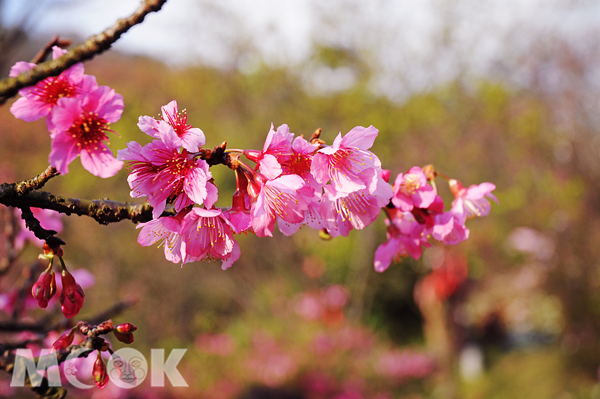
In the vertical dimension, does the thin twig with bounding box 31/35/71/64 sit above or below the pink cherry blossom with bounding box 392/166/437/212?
above

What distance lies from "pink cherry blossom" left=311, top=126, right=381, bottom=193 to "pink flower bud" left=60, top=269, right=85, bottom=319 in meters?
0.57

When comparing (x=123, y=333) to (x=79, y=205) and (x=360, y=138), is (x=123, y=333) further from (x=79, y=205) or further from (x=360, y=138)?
(x=360, y=138)

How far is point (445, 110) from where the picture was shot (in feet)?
29.3

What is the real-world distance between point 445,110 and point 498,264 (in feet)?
13.7

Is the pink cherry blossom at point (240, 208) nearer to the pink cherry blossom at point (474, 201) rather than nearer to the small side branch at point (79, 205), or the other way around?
the small side branch at point (79, 205)

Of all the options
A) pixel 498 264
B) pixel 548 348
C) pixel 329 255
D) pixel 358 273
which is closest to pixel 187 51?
pixel 329 255

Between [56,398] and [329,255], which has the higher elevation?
[56,398]

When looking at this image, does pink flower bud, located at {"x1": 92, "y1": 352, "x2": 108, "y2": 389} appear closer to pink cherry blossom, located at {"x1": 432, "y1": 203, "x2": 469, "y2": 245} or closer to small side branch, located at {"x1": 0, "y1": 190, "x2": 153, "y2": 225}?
small side branch, located at {"x1": 0, "y1": 190, "x2": 153, "y2": 225}

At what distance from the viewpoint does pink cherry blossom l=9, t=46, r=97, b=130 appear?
72 cm

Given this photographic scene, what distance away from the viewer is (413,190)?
0.96 m

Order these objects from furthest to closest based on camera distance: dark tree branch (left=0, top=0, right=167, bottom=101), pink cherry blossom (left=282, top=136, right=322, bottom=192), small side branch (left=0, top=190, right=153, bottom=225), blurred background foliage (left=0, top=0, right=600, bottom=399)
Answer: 1. blurred background foliage (left=0, top=0, right=600, bottom=399)
2. pink cherry blossom (left=282, top=136, right=322, bottom=192)
3. small side branch (left=0, top=190, right=153, bottom=225)
4. dark tree branch (left=0, top=0, right=167, bottom=101)

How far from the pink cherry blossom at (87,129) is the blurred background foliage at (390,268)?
421cm

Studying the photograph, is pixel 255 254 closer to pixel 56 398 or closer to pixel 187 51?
pixel 187 51

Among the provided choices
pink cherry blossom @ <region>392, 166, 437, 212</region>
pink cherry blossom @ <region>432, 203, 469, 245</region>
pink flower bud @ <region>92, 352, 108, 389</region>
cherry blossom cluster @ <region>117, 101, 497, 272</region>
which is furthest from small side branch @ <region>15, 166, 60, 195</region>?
pink cherry blossom @ <region>432, 203, 469, 245</region>
